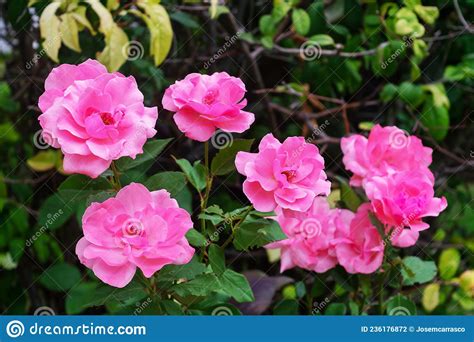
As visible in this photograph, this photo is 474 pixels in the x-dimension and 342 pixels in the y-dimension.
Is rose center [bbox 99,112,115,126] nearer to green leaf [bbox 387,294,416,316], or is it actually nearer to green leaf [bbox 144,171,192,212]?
green leaf [bbox 144,171,192,212]

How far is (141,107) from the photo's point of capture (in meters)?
0.83

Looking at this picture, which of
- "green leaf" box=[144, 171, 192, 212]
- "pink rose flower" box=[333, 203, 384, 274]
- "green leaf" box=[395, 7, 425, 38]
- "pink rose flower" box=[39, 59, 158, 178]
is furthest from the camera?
"green leaf" box=[395, 7, 425, 38]

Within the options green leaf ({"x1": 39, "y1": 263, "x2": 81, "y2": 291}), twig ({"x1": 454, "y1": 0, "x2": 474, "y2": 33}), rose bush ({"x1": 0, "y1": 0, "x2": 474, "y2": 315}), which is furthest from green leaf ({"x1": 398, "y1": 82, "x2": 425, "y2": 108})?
green leaf ({"x1": 39, "y1": 263, "x2": 81, "y2": 291})

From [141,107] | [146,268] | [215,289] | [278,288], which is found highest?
[141,107]

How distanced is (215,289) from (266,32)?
2.38 feet

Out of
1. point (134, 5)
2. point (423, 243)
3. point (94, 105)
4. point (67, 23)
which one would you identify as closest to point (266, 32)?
point (134, 5)

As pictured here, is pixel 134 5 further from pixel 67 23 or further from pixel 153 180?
pixel 153 180

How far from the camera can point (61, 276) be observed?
149cm

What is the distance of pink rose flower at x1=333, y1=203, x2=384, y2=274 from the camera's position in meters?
1.02

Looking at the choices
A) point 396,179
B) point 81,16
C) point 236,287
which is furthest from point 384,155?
point 81,16

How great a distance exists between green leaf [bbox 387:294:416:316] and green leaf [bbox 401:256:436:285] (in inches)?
1.0

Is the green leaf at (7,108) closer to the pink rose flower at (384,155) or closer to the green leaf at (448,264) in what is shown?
the pink rose flower at (384,155)

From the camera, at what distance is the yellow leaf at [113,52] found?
118 centimetres

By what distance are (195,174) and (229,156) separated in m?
0.07
